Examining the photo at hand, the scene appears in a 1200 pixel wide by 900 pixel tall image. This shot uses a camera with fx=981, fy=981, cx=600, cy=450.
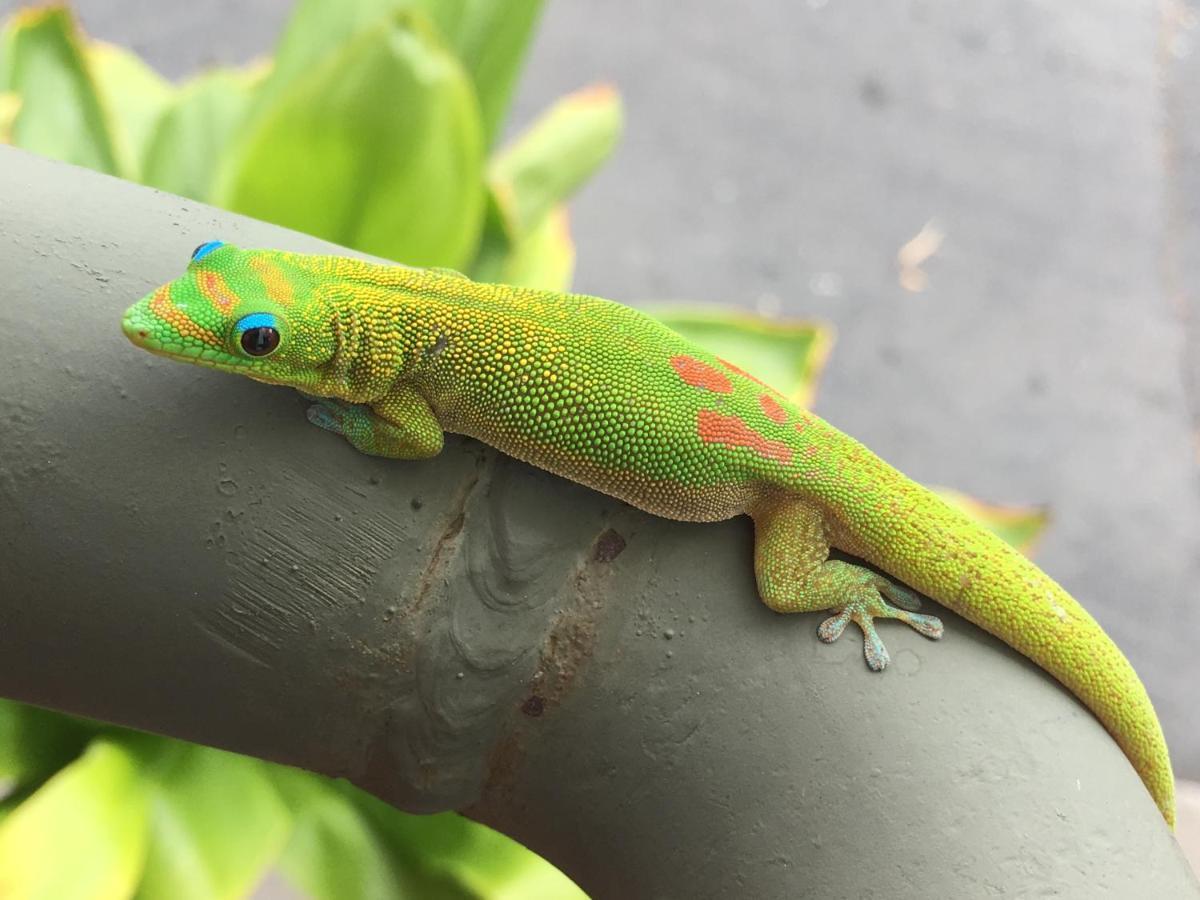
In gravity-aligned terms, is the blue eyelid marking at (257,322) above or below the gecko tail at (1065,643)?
below

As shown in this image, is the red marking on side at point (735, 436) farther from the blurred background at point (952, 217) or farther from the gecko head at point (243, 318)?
the blurred background at point (952, 217)

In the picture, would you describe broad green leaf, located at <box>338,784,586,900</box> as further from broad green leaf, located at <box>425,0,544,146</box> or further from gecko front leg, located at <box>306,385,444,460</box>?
broad green leaf, located at <box>425,0,544,146</box>

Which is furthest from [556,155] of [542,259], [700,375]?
Result: [700,375]

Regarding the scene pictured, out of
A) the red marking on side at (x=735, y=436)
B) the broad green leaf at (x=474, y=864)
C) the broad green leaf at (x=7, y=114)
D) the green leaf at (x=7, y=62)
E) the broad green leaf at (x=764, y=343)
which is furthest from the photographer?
the broad green leaf at (x=764, y=343)

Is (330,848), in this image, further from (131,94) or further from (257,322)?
(131,94)

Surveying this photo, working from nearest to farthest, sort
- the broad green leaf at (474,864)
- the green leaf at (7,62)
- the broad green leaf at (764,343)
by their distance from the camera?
the broad green leaf at (474,864)
the green leaf at (7,62)
the broad green leaf at (764,343)

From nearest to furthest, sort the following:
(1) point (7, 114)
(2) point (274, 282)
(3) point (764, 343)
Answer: (2) point (274, 282), (1) point (7, 114), (3) point (764, 343)

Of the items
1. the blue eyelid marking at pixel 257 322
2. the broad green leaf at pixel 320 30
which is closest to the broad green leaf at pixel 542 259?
the broad green leaf at pixel 320 30
